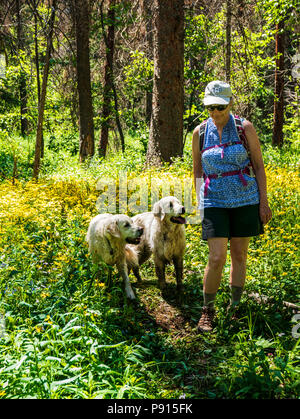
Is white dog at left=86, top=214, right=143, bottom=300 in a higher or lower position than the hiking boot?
higher

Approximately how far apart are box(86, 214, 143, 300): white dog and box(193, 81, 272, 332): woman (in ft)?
4.21

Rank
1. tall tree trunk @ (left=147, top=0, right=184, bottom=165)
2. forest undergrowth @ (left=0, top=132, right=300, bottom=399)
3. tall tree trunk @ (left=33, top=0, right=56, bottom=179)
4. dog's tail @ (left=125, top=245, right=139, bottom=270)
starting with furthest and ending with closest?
tall tree trunk @ (left=147, top=0, right=184, bottom=165) → tall tree trunk @ (left=33, top=0, right=56, bottom=179) → dog's tail @ (left=125, top=245, right=139, bottom=270) → forest undergrowth @ (left=0, top=132, right=300, bottom=399)

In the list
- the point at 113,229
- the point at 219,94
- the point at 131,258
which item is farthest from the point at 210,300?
the point at 219,94

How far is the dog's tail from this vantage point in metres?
5.11

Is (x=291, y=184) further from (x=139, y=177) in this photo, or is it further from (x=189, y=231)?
(x=139, y=177)

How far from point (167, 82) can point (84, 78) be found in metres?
3.81

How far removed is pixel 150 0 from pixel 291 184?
7.92 metres

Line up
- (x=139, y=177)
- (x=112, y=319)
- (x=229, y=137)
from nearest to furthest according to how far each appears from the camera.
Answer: (x=229, y=137) → (x=112, y=319) → (x=139, y=177)

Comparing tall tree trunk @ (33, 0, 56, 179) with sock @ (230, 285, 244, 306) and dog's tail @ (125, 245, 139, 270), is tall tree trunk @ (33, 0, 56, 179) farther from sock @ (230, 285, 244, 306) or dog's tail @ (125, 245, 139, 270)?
sock @ (230, 285, 244, 306)

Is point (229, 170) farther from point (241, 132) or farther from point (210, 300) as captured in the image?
point (210, 300)

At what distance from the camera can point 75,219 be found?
6.28 m

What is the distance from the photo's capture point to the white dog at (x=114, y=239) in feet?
15.2

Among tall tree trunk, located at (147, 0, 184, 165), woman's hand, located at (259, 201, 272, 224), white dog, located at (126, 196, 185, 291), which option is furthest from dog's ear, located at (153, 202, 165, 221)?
tall tree trunk, located at (147, 0, 184, 165)

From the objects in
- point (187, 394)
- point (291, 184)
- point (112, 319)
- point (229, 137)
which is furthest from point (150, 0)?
point (187, 394)
